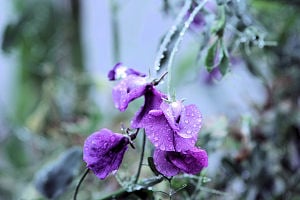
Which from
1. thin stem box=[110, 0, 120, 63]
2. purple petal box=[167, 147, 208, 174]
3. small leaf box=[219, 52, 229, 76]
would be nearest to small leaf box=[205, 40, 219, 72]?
small leaf box=[219, 52, 229, 76]

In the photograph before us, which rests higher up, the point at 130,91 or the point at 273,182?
the point at 130,91

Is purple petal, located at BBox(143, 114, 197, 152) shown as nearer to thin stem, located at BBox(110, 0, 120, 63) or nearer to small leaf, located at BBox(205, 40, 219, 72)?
small leaf, located at BBox(205, 40, 219, 72)

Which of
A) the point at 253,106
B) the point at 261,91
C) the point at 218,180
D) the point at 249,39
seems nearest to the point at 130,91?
the point at 249,39

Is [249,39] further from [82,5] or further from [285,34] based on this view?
[82,5]

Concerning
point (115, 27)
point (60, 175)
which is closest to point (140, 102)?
point (115, 27)

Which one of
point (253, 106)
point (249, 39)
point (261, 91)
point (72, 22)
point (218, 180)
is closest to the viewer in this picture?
point (249, 39)

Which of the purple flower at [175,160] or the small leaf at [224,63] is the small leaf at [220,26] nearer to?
the small leaf at [224,63]

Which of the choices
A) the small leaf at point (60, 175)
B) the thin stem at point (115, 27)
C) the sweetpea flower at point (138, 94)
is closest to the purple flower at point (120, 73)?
the sweetpea flower at point (138, 94)
